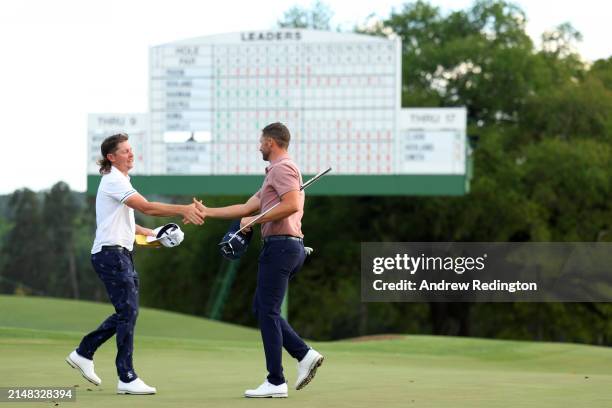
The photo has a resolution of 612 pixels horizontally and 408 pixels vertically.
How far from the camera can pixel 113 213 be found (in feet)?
31.7

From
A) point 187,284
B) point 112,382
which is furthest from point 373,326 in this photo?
point 112,382

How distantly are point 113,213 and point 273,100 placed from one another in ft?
63.3

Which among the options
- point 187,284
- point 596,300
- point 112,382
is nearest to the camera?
point 112,382

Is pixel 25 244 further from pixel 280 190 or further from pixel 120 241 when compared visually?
pixel 280 190

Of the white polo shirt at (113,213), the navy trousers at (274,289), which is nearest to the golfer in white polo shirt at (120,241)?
the white polo shirt at (113,213)

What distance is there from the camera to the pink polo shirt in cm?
936

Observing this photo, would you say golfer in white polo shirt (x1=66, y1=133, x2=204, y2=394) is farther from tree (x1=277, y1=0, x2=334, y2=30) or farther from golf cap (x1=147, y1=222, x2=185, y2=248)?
tree (x1=277, y1=0, x2=334, y2=30)

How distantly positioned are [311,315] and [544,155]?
11.7 metres

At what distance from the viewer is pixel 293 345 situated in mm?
9766

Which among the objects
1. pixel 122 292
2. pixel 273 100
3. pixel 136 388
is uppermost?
pixel 273 100

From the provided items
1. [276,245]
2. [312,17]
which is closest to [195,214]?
[276,245]

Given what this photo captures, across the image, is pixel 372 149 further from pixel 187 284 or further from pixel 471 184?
pixel 187 284

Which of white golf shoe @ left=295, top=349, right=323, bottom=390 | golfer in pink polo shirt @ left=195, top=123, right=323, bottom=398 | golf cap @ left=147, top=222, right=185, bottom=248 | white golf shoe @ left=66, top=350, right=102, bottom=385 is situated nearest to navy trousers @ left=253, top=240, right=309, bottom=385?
golfer in pink polo shirt @ left=195, top=123, right=323, bottom=398

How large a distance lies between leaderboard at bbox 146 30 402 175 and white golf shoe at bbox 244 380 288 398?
1927cm
